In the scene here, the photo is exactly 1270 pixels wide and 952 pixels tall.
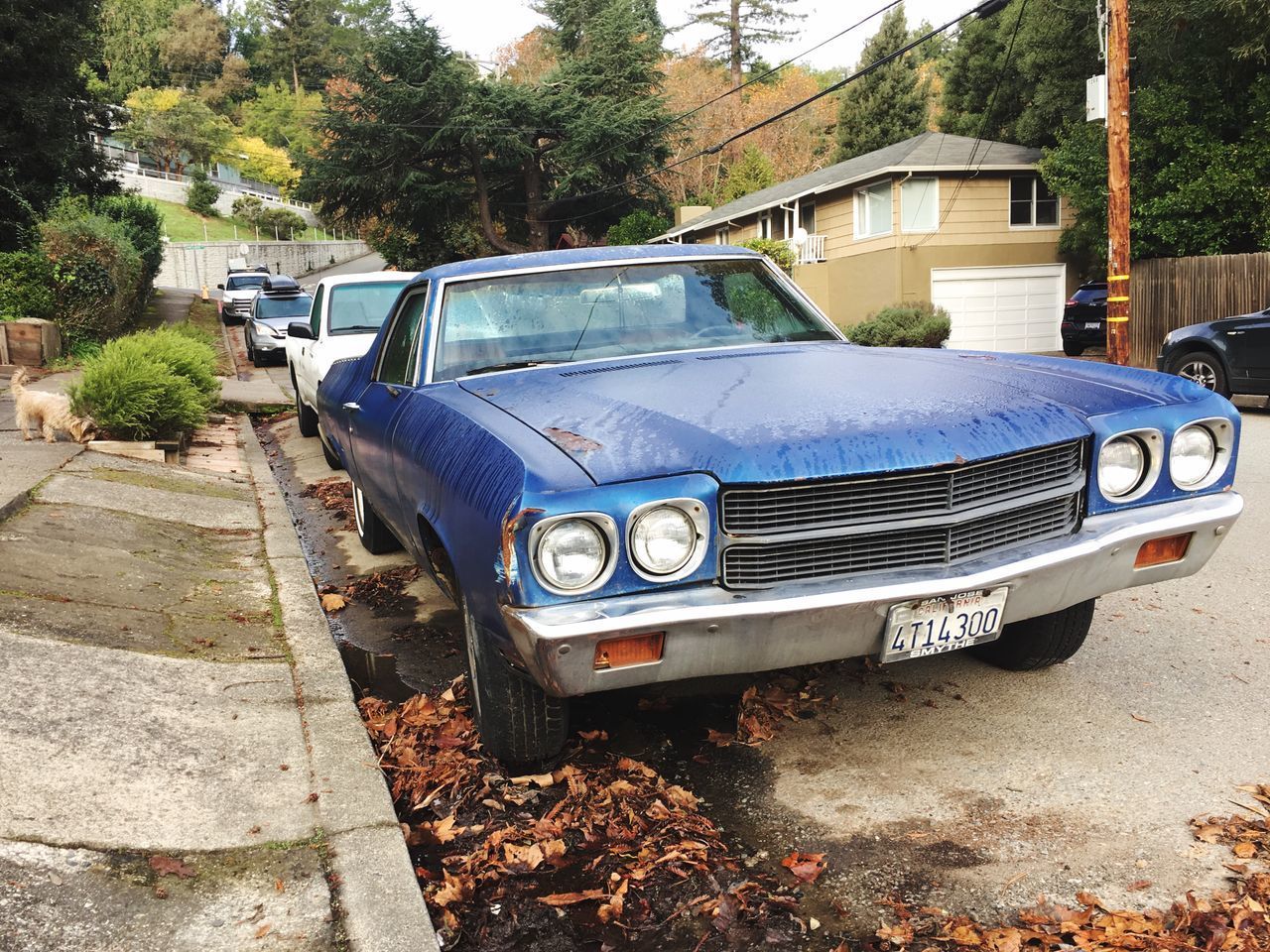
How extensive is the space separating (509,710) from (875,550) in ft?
3.98

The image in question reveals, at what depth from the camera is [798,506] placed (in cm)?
290

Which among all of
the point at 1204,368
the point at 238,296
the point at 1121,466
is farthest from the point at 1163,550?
the point at 238,296

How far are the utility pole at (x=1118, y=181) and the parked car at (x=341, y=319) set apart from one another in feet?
27.8

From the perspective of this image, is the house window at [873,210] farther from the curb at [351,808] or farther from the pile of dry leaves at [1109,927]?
the pile of dry leaves at [1109,927]

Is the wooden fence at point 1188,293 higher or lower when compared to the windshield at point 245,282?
lower

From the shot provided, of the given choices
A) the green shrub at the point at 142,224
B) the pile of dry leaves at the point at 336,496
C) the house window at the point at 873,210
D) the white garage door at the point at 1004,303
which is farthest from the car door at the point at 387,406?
the house window at the point at 873,210

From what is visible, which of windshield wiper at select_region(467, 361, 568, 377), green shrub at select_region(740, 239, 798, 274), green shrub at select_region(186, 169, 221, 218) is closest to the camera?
windshield wiper at select_region(467, 361, 568, 377)

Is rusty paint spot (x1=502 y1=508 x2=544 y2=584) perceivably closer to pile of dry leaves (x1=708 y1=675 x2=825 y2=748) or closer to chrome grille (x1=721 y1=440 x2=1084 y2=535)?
chrome grille (x1=721 y1=440 x2=1084 y2=535)

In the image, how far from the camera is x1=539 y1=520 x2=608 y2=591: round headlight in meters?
2.74

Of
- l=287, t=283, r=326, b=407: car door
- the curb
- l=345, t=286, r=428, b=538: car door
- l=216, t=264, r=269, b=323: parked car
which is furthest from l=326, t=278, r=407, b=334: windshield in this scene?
l=216, t=264, r=269, b=323: parked car

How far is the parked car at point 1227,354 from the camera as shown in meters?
12.3

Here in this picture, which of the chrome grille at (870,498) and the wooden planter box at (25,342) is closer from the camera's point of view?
the chrome grille at (870,498)

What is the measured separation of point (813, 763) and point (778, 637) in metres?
0.87

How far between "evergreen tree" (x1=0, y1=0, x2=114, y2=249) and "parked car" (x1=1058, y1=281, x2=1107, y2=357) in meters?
20.7
